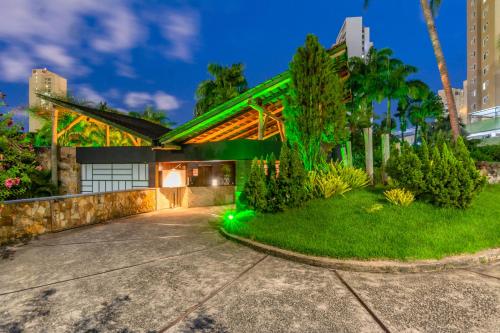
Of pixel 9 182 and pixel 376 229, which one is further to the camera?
pixel 376 229

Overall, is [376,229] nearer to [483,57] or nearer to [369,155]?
[369,155]

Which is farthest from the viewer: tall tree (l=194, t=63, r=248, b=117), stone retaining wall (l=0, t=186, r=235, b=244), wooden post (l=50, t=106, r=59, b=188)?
tall tree (l=194, t=63, r=248, b=117)

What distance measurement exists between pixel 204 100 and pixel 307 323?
1200 inches

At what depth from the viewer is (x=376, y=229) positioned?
6.72 metres

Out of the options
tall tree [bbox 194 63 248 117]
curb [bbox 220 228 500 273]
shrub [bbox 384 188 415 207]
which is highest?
tall tree [bbox 194 63 248 117]

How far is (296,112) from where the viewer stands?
1033 cm

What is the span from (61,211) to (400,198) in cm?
1125

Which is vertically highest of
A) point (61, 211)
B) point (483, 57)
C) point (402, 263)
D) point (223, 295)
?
point (483, 57)

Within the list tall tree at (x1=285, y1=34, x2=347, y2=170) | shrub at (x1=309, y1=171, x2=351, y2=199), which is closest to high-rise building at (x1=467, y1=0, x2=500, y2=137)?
tall tree at (x1=285, y1=34, x2=347, y2=170)

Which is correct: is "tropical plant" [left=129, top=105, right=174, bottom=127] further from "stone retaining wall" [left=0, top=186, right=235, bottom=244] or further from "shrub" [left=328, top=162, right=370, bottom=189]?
"shrub" [left=328, top=162, right=370, bottom=189]

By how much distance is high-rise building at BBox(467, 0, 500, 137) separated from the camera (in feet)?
174

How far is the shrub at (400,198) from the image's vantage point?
803cm

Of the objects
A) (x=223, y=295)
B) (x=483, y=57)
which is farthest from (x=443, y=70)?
(x=483, y=57)

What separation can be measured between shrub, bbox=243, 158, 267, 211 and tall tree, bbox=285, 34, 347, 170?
2356 millimetres
